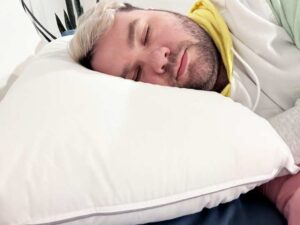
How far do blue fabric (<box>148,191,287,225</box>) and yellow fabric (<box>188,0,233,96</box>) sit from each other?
319 millimetres

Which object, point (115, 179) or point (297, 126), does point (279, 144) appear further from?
point (115, 179)

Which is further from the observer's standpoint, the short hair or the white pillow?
the short hair

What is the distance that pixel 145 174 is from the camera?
0.58m

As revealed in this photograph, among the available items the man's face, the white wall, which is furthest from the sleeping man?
the white wall

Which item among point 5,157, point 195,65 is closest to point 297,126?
point 195,65

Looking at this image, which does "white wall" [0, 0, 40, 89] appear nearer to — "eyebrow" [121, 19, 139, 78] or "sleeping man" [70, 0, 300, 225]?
"sleeping man" [70, 0, 300, 225]

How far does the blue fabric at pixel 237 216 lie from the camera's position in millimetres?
646

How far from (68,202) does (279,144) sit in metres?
0.35

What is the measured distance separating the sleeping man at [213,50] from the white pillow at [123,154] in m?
0.22

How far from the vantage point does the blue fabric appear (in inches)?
25.4

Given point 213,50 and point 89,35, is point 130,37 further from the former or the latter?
point 213,50

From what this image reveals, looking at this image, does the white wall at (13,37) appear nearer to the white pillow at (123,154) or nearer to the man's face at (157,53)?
the man's face at (157,53)

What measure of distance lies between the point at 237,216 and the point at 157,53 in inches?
17.5

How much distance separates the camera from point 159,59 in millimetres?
944
